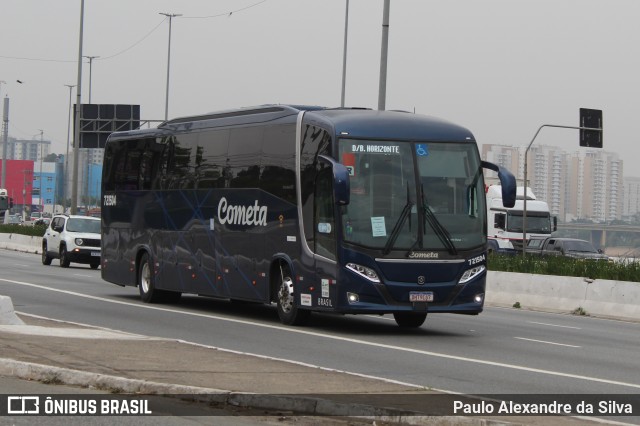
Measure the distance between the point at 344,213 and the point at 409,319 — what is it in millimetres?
3121

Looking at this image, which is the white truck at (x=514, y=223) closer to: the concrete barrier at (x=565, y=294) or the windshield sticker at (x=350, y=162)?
the concrete barrier at (x=565, y=294)

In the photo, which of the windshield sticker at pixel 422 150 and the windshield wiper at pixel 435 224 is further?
the windshield sticker at pixel 422 150

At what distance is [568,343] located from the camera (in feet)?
63.5

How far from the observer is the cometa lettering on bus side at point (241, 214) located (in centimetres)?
2112

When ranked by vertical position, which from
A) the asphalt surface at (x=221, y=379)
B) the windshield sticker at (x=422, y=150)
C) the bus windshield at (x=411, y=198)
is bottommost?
the asphalt surface at (x=221, y=379)

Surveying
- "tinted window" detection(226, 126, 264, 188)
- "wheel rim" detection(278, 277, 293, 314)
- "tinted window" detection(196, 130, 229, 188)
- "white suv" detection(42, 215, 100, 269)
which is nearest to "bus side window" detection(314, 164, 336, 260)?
"wheel rim" detection(278, 277, 293, 314)

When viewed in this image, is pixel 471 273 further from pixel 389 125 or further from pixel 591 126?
pixel 591 126

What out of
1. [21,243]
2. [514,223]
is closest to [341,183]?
[514,223]

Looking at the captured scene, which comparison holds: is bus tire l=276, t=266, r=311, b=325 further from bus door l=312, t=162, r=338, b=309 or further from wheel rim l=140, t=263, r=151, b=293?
wheel rim l=140, t=263, r=151, b=293

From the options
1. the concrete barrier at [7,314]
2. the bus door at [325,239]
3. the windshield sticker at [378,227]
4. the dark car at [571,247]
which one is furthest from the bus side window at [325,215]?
the dark car at [571,247]

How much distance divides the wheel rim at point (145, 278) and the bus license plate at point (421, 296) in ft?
26.5

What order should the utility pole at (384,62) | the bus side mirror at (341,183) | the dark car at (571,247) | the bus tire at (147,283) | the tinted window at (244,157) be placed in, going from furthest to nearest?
the dark car at (571,247) → the utility pole at (384,62) → the bus tire at (147,283) → the tinted window at (244,157) → the bus side mirror at (341,183)

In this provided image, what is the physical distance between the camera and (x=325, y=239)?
19094mm

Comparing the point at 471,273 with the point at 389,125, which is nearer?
the point at 471,273
